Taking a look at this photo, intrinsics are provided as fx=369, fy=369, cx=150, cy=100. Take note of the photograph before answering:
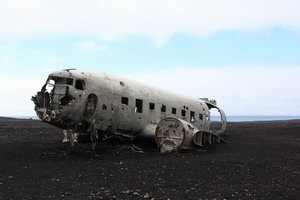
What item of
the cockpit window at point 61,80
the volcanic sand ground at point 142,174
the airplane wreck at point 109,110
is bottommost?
the volcanic sand ground at point 142,174

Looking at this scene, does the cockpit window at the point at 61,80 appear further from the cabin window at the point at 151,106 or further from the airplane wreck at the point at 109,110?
the cabin window at the point at 151,106

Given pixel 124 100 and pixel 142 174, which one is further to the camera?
pixel 124 100

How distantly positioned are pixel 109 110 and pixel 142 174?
563 centimetres

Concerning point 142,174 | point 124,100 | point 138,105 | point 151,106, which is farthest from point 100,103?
point 142,174

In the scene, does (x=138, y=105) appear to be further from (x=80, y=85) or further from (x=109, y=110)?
(x=80, y=85)

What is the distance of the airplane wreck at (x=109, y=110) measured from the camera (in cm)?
1681

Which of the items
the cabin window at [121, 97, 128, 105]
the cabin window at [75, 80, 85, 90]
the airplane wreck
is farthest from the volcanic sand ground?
the cabin window at [75, 80, 85, 90]

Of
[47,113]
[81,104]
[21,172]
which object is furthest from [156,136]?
[21,172]

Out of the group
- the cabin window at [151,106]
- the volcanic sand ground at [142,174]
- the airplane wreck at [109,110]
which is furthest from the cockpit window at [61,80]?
the cabin window at [151,106]

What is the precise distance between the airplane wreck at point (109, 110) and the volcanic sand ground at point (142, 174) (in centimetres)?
95

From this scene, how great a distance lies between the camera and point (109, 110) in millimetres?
18328

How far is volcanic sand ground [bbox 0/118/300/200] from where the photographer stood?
10945mm

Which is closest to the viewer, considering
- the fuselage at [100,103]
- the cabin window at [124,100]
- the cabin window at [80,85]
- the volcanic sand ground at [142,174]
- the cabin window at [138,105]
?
the volcanic sand ground at [142,174]

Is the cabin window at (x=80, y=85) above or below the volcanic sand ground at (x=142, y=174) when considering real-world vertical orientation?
above
